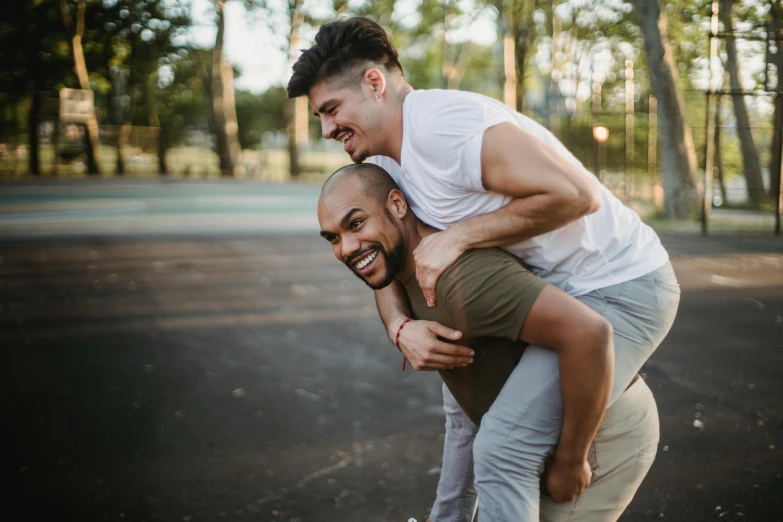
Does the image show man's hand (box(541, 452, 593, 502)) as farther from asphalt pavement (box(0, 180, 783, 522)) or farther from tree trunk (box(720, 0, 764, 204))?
tree trunk (box(720, 0, 764, 204))

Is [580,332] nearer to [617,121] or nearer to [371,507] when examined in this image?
[371,507]

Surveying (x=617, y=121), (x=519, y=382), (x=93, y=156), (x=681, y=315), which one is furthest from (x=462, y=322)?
(x=93, y=156)

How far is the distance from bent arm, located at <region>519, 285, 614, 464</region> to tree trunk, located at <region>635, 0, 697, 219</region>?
45.4 ft

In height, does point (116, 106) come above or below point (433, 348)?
above

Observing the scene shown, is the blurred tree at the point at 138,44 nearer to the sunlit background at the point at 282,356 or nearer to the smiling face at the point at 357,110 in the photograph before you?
the sunlit background at the point at 282,356

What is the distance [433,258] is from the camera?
2195mm

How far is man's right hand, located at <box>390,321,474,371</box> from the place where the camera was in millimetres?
2221

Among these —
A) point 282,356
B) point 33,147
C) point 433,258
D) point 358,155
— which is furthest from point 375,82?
point 33,147

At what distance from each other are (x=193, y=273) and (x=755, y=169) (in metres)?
14.3

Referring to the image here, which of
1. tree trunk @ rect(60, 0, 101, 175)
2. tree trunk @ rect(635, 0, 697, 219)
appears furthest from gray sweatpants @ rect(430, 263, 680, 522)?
tree trunk @ rect(60, 0, 101, 175)

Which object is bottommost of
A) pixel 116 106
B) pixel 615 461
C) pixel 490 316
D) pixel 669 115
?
pixel 615 461

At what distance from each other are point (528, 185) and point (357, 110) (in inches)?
31.4

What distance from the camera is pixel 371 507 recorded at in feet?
12.2

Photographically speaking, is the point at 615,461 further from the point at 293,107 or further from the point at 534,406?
the point at 293,107
